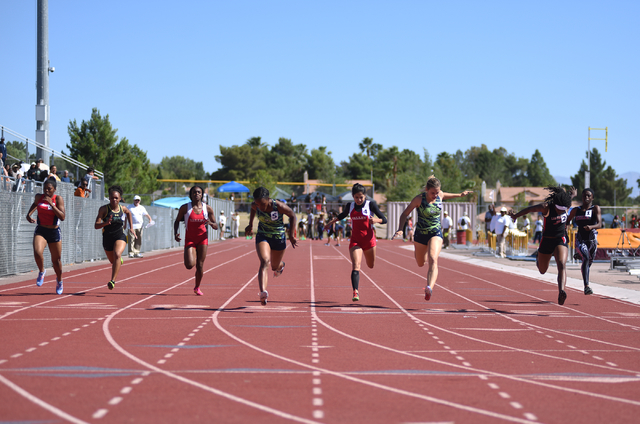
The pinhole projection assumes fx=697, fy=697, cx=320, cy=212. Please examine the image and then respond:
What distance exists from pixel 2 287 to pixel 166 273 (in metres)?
5.09

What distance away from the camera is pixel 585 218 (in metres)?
12.8

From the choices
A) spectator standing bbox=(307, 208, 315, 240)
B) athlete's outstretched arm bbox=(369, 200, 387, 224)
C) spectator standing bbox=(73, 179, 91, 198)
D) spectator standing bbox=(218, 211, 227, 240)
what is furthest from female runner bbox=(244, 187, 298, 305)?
spectator standing bbox=(307, 208, 315, 240)

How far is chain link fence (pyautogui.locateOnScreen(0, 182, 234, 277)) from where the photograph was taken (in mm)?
15297

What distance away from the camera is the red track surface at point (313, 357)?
489 centimetres

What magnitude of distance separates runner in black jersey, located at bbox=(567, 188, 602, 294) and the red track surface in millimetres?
765

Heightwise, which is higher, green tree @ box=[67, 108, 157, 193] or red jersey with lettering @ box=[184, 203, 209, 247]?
green tree @ box=[67, 108, 157, 193]

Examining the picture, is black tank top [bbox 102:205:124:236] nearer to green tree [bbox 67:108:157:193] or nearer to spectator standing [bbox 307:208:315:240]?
spectator standing [bbox 307:208:315:240]

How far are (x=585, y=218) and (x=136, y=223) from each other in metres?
15.3

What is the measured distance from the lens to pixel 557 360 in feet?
22.6

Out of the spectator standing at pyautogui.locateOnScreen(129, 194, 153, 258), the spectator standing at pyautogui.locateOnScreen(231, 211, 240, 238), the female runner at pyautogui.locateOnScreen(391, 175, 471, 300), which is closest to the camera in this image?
the female runner at pyautogui.locateOnScreen(391, 175, 471, 300)

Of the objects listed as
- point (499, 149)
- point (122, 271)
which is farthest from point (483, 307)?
point (499, 149)

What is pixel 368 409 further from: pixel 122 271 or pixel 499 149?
pixel 499 149

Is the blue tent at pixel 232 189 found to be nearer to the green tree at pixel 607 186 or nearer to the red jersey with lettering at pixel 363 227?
the red jersey with lettering at pixel 363 227

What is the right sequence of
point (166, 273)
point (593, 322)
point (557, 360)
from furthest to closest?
point (166, 273)
point (593, 322)
point (557, 360)
